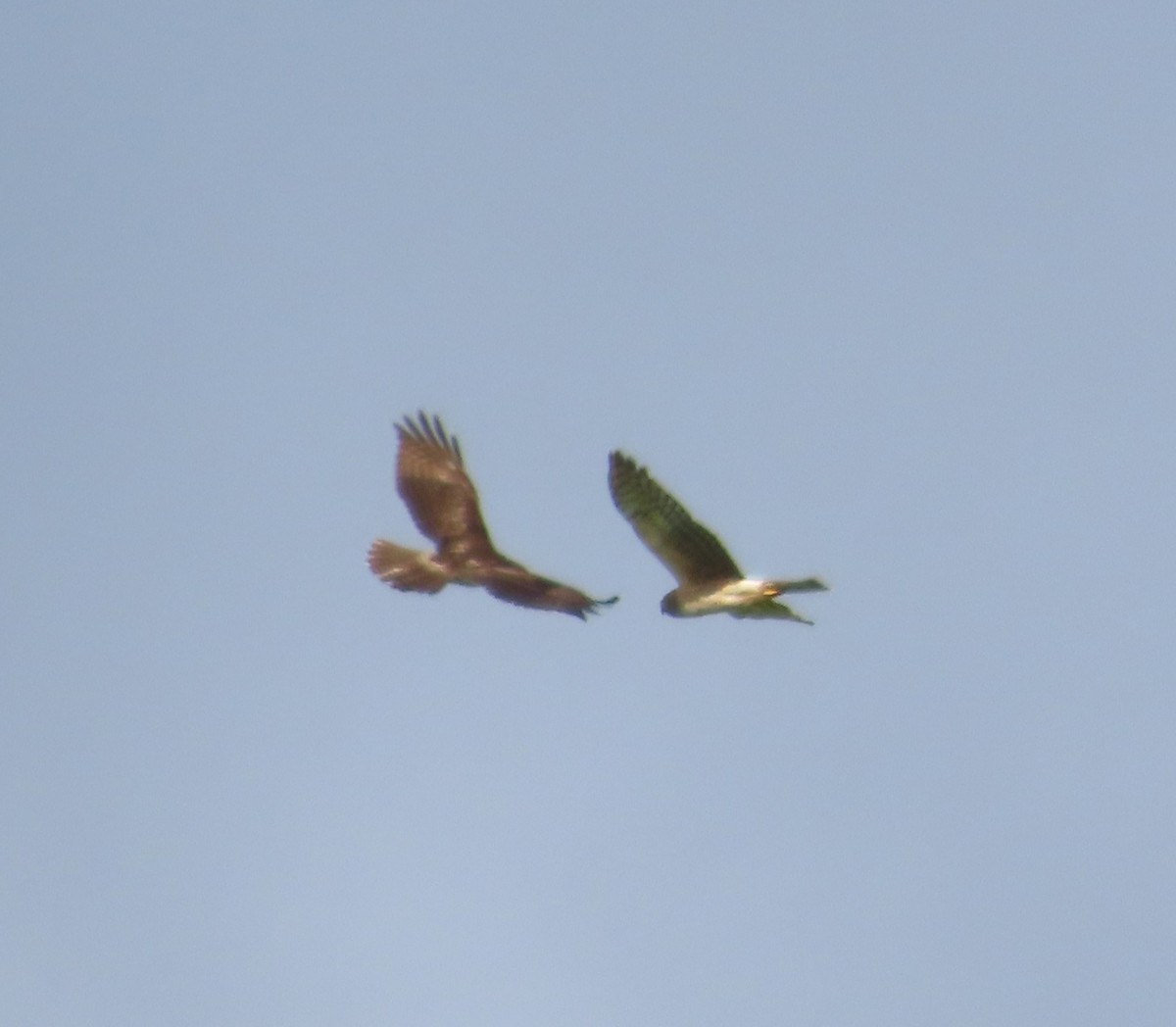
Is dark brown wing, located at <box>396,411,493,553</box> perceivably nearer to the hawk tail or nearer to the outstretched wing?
the hawk tail

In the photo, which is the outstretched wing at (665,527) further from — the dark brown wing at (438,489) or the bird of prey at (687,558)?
the dark brown wing at (438,489)

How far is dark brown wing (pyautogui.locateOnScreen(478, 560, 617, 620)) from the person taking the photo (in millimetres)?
20734

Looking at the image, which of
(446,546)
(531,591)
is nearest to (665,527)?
(531,591)

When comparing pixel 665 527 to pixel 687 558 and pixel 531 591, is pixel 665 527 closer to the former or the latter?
pixel 687 558

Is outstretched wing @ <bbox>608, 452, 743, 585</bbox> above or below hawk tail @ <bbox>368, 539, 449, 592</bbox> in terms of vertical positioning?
below

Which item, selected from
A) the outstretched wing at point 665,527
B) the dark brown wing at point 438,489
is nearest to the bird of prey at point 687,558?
the outstretched wing at point 665,527

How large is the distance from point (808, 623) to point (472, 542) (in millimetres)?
3916

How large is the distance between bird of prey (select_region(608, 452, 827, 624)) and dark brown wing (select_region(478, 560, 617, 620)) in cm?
73

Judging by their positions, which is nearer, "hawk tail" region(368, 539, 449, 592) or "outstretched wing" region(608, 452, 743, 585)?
"outstretched wing" region(608, 452, 743, 585)

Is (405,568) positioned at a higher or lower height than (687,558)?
higher

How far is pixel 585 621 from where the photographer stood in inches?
816

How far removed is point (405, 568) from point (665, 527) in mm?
3717

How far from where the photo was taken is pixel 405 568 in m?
22.4

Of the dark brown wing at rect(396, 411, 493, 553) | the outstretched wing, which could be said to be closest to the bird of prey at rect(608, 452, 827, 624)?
the outstretched wing
